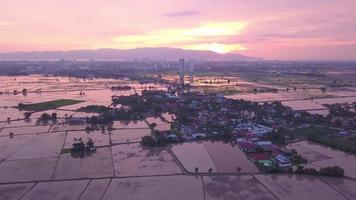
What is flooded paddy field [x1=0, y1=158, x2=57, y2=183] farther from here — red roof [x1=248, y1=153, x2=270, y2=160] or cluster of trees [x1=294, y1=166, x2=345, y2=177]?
cluster of trees [x1=294, y1=166, x2=345, y2=177]

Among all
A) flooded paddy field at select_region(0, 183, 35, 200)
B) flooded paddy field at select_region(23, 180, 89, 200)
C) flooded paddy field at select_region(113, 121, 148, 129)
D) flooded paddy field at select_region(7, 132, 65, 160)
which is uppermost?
flooded paddy field at select_region(113, 121, 148, 129)

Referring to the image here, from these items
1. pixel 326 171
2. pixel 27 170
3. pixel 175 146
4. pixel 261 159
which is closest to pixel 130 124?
pixel 175 146

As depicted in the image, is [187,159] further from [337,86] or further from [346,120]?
[337,86]

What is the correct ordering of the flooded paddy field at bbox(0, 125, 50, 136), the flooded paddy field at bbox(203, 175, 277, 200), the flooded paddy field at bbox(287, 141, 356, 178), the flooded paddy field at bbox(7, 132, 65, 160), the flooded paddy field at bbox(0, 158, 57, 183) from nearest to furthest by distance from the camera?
the flooded paddy field at bbox(203, 175, 277, 200), the flooded paddy field at bbox(0, 158, 57, 183), the flooded paddy field at bbox(287, 141, 356, 178), the flooded paddy field at bbox(7, 132, 65, 160), the flooded paddy field at bbox(0, 125, 50, 136)

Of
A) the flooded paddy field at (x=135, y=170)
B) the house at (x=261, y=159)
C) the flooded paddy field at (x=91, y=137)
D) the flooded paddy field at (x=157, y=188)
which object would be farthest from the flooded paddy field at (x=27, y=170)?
the house at (x=261, y=159)

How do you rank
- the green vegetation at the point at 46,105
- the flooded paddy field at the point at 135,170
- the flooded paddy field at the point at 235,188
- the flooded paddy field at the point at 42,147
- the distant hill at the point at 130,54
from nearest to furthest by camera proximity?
the flooded paddy field at the point at 235,188
the flooded paddy field at the point at 135,170
the flooded paddy field at the point at 42,147
the green vegetation at the point at 46,105
the distant hill at the point at 130,54

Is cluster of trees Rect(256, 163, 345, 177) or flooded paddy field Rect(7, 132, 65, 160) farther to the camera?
flooded paddy field Rect(7, 132, 65, 160)

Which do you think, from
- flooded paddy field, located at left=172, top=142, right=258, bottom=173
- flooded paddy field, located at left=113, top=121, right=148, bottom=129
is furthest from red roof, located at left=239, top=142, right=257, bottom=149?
flooded paddy field, located at left=113, top=121, right=148, bottom=129

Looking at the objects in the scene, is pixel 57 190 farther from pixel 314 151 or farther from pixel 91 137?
pixel 314 151

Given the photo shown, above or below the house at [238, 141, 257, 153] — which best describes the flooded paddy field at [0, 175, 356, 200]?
below

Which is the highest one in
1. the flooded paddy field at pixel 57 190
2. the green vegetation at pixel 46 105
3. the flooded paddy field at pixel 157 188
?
the green vegetation at pixel 46 105

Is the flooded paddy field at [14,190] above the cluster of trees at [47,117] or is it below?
below

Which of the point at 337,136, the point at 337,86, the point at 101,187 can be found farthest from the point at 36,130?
the point at 337,86

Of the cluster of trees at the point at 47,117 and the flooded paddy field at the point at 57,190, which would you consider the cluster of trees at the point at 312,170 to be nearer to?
the flooded paddy field at the point at 57,190
